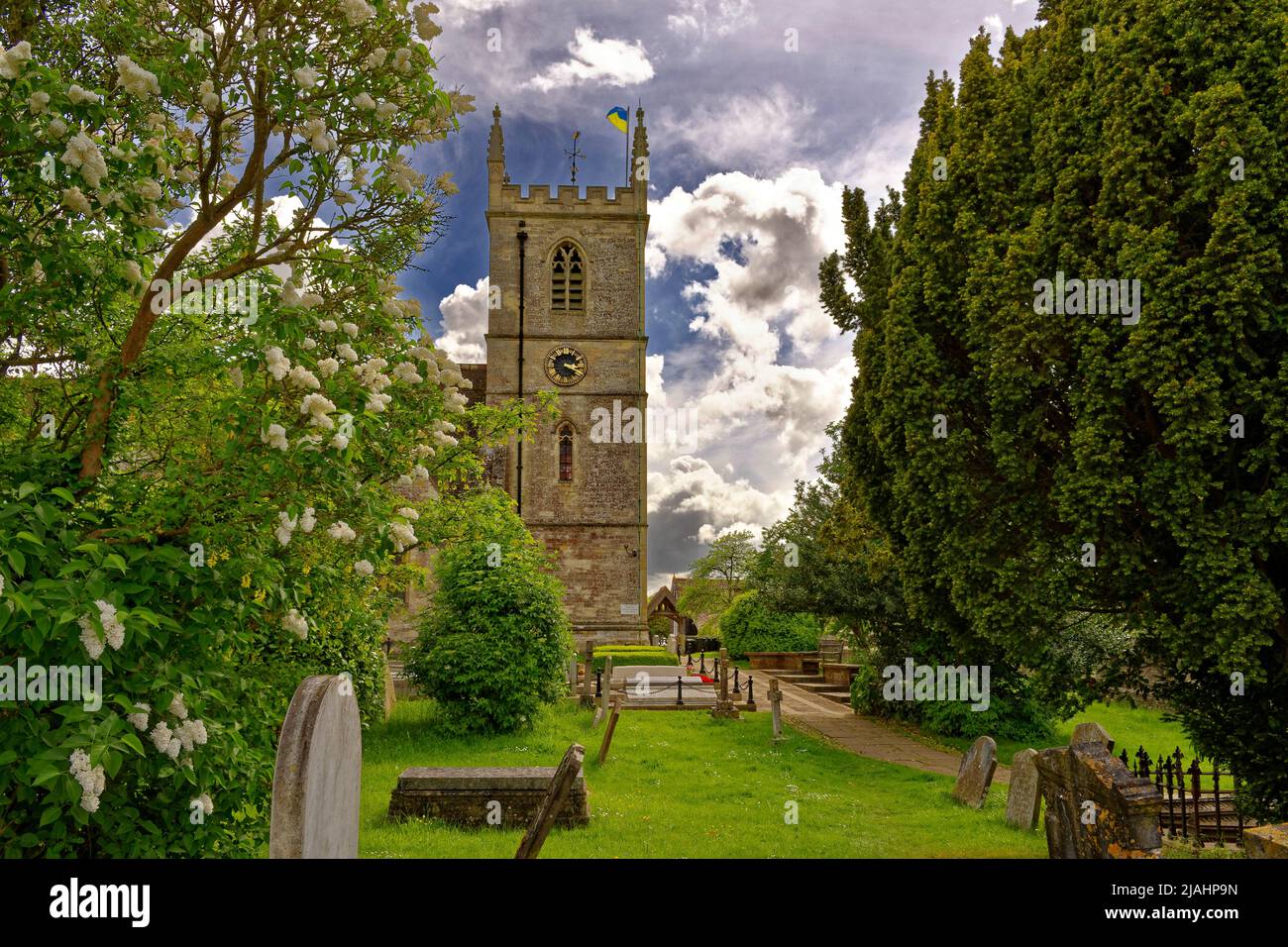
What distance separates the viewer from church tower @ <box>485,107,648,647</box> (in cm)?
3172

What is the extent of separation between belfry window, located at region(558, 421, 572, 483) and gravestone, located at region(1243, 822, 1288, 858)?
2808 centimetres

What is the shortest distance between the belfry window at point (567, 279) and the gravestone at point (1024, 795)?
26357 millimetres

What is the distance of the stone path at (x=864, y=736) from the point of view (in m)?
13.7

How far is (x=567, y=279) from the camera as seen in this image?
1310 inches

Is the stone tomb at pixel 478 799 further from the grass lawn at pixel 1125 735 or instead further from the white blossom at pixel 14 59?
the grass lawn at pixel 1125 735

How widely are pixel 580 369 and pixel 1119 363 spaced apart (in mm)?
26120

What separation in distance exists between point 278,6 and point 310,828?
520 centimetres

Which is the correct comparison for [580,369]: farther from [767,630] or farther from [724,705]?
[724,705]

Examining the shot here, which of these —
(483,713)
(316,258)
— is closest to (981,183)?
(316,258)

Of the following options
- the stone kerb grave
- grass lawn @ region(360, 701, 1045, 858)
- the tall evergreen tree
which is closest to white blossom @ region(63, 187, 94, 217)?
grass lawn @ region(360, 701, 1045, 858)

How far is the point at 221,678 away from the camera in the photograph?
490cm

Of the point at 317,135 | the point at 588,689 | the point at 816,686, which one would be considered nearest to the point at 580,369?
the point at 816,686
